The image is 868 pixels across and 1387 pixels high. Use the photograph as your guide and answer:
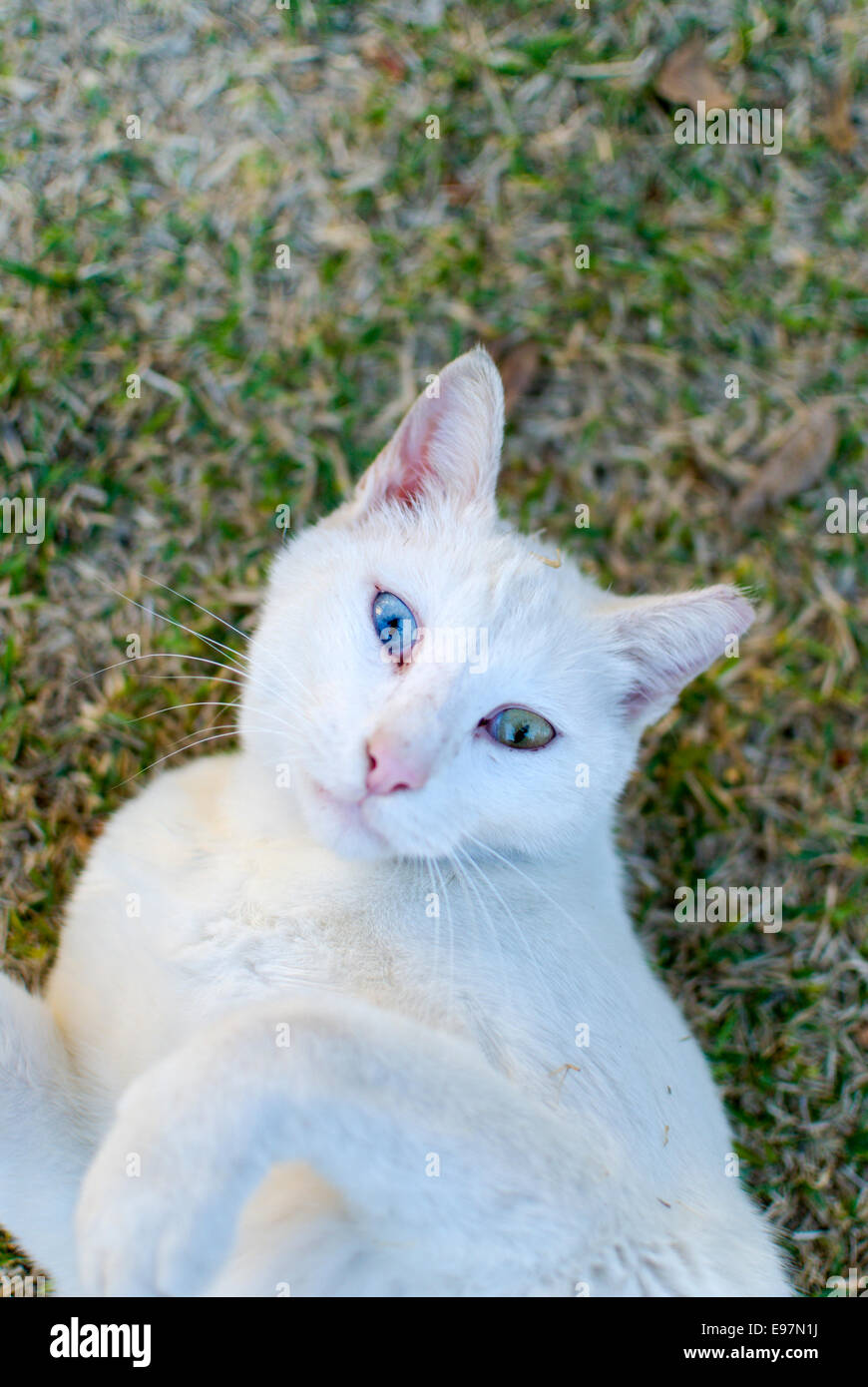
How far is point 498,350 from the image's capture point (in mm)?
3424

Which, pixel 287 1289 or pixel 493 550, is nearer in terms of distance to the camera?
pixel 287 1289

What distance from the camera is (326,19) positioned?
345 centimetres

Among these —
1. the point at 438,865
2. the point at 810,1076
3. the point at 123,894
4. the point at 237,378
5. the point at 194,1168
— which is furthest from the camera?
the point at 237,378

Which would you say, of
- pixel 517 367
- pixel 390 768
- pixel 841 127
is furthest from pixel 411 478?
pixel 841 127

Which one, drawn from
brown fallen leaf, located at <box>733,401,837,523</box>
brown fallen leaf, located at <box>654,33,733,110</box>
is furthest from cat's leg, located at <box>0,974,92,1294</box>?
brown fallen leaf, located at <box>654,33,733,110</box>

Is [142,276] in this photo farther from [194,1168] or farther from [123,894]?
[194,1168]

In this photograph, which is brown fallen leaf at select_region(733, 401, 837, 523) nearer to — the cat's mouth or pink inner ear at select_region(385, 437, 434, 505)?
pink inner ear at select_region(385, 437, 434, 505)

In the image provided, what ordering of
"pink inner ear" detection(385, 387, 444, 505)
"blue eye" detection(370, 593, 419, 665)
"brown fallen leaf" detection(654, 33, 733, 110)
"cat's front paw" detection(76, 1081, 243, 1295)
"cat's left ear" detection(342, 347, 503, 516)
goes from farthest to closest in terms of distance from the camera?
"brown fallen leaf" detection(654, 33, 733, 110) → "pink inner ear" detection(385, 387, 444, 505) → "cat's left ear" detection(342, 347, 503, 516) → "blue eye" detection(370, 593, 419, 665) → "cat's front paw" detection(76, 1081, 243, 1295)

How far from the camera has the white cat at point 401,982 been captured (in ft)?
5.35

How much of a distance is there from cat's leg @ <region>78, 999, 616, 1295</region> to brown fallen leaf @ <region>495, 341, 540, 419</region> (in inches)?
89.9

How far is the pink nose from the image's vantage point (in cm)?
183

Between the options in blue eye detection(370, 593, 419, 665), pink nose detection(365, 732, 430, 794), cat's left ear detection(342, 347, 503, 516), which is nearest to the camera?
pink nose detection(365, 732, 430, 794)

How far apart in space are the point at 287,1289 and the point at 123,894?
0.87 m

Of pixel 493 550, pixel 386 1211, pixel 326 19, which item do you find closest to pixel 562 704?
pixel 493 550
